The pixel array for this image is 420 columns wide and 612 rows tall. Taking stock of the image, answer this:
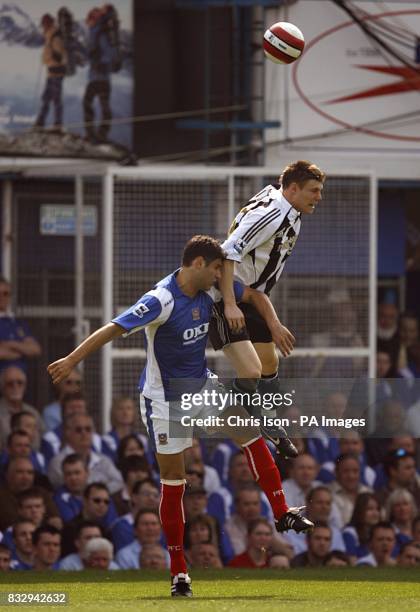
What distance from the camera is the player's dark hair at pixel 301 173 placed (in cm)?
1205

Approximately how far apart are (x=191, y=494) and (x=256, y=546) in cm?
75

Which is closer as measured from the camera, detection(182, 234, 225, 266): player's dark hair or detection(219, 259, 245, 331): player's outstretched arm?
detection(182, 234, 225, 266): player's dark hair

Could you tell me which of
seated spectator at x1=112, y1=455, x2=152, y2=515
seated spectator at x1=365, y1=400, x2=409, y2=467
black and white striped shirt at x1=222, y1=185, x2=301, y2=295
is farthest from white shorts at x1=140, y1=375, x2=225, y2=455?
seated spectator at x1=365, y1=400, x2=409, y2=467

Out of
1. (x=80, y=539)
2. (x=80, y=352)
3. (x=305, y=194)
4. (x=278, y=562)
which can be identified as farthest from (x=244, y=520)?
(x=80, y=352)

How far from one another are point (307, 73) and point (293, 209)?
667cm

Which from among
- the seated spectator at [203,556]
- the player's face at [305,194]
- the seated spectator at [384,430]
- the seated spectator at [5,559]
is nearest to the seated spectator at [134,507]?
the seated spectator at [203,556]

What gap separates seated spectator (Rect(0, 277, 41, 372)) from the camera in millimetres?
16516

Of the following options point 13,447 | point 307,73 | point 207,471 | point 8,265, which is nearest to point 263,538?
point 207,471

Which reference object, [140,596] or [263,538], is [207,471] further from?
[140,596]

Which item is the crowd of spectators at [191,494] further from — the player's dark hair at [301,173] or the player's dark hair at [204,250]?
the player's dark hair at [204,250]

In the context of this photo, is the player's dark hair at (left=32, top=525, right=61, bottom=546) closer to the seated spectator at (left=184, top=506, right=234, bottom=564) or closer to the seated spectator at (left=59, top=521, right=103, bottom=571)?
the seated spectator at (left=59, top=521, right=103, bottom=571)

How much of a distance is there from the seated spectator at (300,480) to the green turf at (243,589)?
4.84 feet

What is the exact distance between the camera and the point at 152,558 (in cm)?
1494

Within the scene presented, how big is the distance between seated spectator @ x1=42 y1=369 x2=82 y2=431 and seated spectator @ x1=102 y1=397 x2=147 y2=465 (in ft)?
1.46
